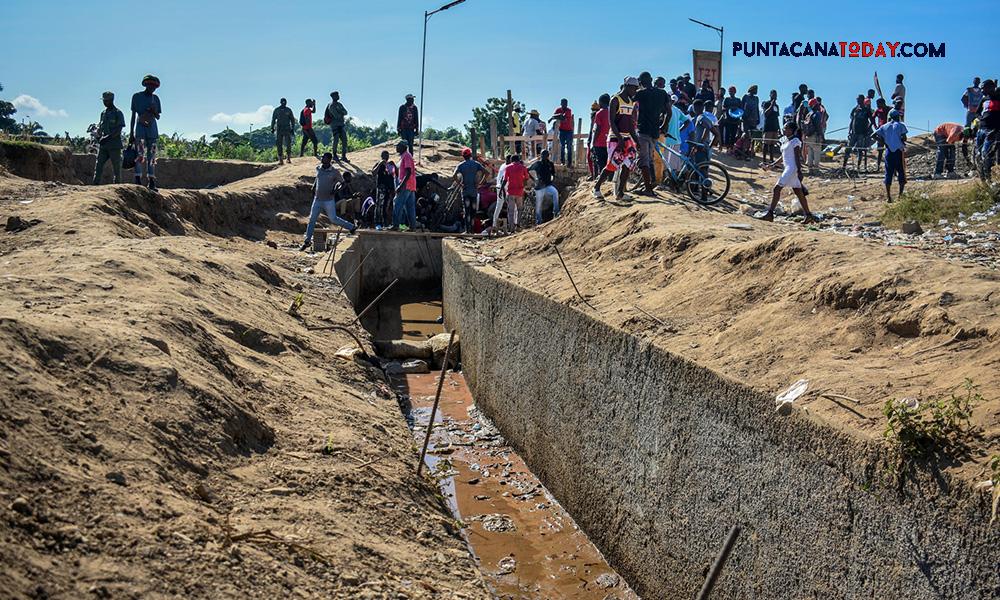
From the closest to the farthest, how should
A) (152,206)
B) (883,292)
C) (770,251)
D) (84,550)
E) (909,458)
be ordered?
(84,550), (909,458), (883,292), (770,251), (152,206)

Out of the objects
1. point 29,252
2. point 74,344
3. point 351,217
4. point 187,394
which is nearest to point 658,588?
point 187,394

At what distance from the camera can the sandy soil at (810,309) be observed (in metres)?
4.64

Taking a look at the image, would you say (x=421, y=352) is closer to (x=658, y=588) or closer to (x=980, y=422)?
(x=658, y=588)

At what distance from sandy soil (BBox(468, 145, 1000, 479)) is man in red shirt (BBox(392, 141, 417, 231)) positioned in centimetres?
625

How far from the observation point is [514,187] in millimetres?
15125

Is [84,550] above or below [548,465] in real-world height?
above

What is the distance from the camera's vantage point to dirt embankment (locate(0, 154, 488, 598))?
335cm

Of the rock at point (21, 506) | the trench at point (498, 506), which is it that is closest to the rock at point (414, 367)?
the trench at point (498, 506)

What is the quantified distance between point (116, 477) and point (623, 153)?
907 centimetres

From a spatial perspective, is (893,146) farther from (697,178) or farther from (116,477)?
(116,477)

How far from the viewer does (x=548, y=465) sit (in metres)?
8.38

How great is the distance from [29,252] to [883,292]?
6941mm

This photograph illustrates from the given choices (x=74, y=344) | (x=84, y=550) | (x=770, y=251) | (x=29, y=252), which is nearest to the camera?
(x=84, y=550)

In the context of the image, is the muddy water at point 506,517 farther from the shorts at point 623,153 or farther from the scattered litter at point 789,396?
the shorts at point 623,153
